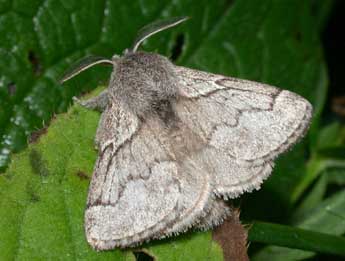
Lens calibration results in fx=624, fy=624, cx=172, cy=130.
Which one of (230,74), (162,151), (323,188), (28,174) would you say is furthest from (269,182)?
(28,174)

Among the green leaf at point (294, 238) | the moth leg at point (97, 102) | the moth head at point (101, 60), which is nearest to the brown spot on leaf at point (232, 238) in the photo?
the green leaf at point (294, 238)

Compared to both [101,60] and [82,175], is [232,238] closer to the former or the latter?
[82,175]

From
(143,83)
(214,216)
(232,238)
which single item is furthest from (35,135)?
(232,238)

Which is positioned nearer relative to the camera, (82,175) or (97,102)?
(82,175)

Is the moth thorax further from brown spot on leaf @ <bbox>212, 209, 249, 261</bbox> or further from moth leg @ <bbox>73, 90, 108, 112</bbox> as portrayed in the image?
brown spot on leaf @ <bbox>212, 209, 249, 261</bbox>

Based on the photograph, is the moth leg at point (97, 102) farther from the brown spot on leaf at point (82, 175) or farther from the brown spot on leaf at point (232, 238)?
the brown spot on leaf at point (232, 238)

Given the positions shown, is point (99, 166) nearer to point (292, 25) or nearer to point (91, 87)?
point (91, 87)
